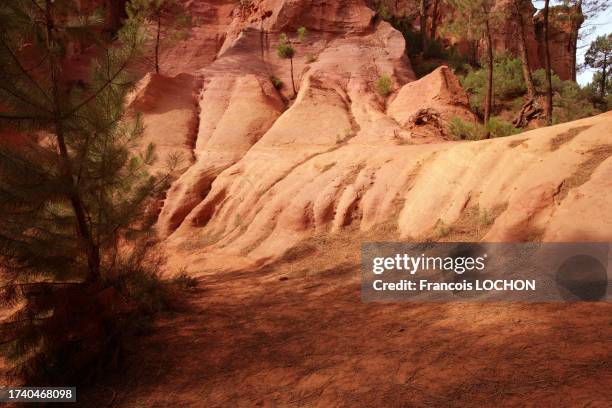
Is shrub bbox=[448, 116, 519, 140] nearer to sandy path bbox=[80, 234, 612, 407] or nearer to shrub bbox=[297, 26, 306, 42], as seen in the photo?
sandy path bbox=[80, 234, 612, 407]

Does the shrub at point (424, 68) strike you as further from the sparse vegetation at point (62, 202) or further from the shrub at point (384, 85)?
the sparse vegetation at point (62, 202)

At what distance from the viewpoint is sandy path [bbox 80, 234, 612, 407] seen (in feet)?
9.34

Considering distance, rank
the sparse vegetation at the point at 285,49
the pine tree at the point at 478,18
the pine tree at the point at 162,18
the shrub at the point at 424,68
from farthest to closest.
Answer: the shrub at the point at 424,68, the pine tree at the point at 162,18, the sparse vegetation at the point at 285,49, the pine tree at the point at 478,18

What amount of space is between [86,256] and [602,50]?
3481cm

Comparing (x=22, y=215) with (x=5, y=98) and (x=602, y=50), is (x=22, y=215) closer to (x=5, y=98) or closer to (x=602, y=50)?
(x=5, y=98)

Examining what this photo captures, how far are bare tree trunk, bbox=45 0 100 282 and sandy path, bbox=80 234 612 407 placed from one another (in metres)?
1.42

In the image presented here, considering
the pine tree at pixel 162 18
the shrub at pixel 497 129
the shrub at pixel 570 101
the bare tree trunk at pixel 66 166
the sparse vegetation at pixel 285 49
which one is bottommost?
the bare tree trunk at pixel 66 166

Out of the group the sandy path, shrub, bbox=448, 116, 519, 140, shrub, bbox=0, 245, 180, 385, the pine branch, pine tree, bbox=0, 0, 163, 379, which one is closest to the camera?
the sandy path

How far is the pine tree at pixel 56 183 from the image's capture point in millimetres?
4266

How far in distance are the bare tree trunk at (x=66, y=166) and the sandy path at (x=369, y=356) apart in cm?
142

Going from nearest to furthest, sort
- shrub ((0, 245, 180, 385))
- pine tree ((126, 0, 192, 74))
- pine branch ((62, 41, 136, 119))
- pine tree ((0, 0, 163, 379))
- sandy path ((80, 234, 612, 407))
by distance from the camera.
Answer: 1. sandy path ((80, 234, 612, 407))
2. pine tree ((0, 0, 163, 379))
3. shrub ((0, 245, 180, 385))
4. pine branch ((62, 41, 136, 119))
5. pine tree ((126, 0, 192, 74))

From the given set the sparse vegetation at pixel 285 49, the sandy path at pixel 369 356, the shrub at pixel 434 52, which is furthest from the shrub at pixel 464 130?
the shrub at pixel 434 52

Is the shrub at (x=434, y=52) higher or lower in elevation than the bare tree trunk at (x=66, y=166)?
higher

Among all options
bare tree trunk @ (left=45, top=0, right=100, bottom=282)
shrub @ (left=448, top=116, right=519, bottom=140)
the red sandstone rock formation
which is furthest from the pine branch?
shrub @ (left=448, top=116, right=519, bottom=140)
